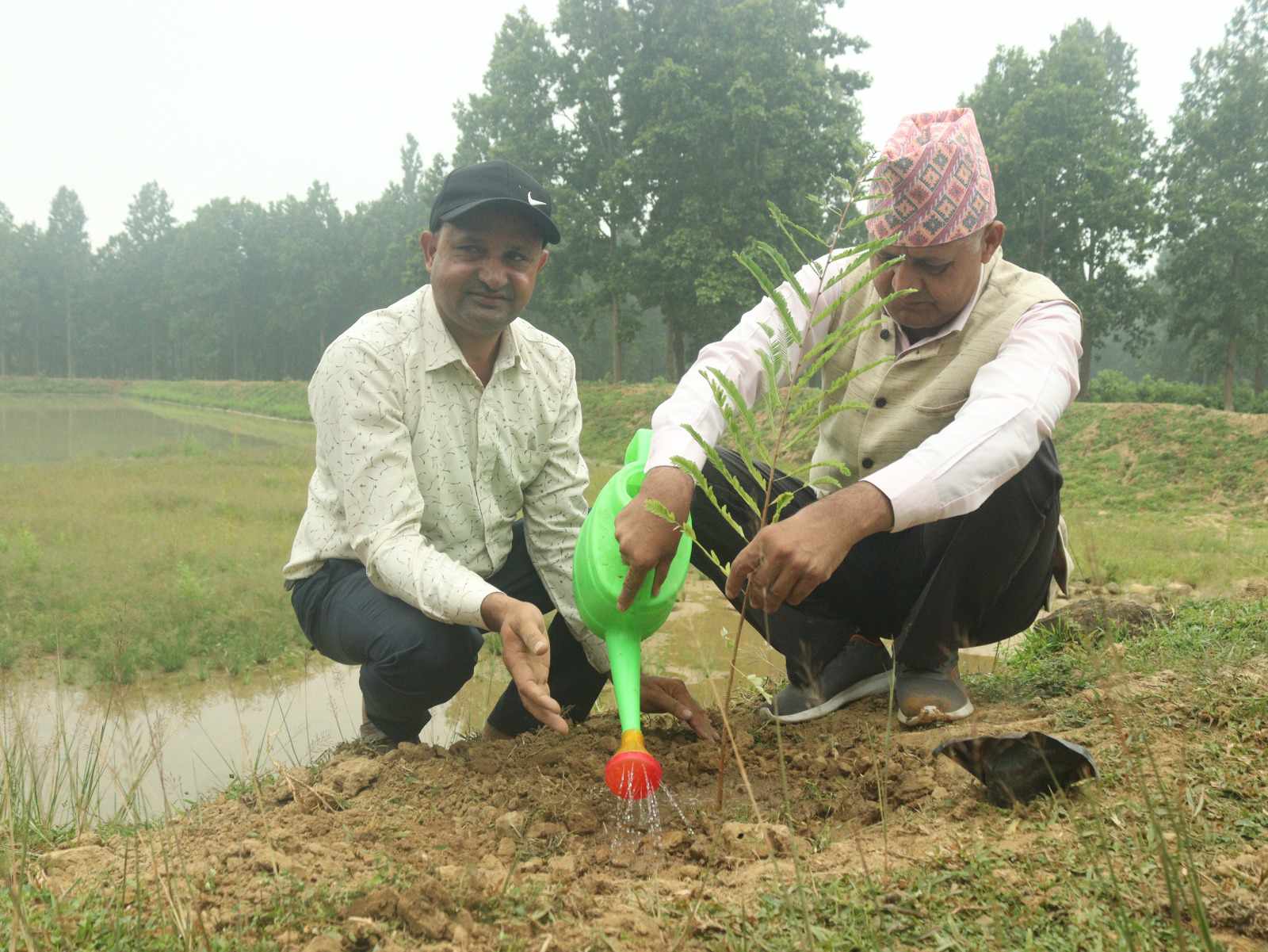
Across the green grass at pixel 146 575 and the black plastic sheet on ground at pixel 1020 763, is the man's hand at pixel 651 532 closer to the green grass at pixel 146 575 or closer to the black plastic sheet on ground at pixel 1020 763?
the black plastic sheet on ground at pixel 1020 763

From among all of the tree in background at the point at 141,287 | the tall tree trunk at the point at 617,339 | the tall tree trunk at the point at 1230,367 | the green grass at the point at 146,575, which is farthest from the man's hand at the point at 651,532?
the tree in background at the point at 141,287

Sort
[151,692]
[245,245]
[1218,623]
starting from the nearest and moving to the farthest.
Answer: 1. [1218,623]
2. [151,692]
3. [245,245]

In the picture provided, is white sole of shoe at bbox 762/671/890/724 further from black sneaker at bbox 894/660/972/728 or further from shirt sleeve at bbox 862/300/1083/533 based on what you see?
shirt sleeve at bbox 862/300/1083/533

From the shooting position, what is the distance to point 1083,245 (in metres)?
21.6

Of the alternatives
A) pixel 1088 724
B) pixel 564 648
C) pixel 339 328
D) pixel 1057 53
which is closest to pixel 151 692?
pixel 564 648

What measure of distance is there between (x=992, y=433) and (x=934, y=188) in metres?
0.61

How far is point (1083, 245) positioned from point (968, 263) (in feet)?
71.6

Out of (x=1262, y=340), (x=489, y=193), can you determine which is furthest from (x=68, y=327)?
(x=489, y=193)

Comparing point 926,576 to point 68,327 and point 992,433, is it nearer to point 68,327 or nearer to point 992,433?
point 992,433

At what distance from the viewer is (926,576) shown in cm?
264

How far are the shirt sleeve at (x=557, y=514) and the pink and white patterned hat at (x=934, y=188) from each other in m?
1.06

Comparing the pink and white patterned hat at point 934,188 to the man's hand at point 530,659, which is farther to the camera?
the pink and white patterned hat at point 934,188

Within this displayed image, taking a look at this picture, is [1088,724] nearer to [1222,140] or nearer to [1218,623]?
[1218,623]

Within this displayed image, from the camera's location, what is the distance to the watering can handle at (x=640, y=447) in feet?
8.09
